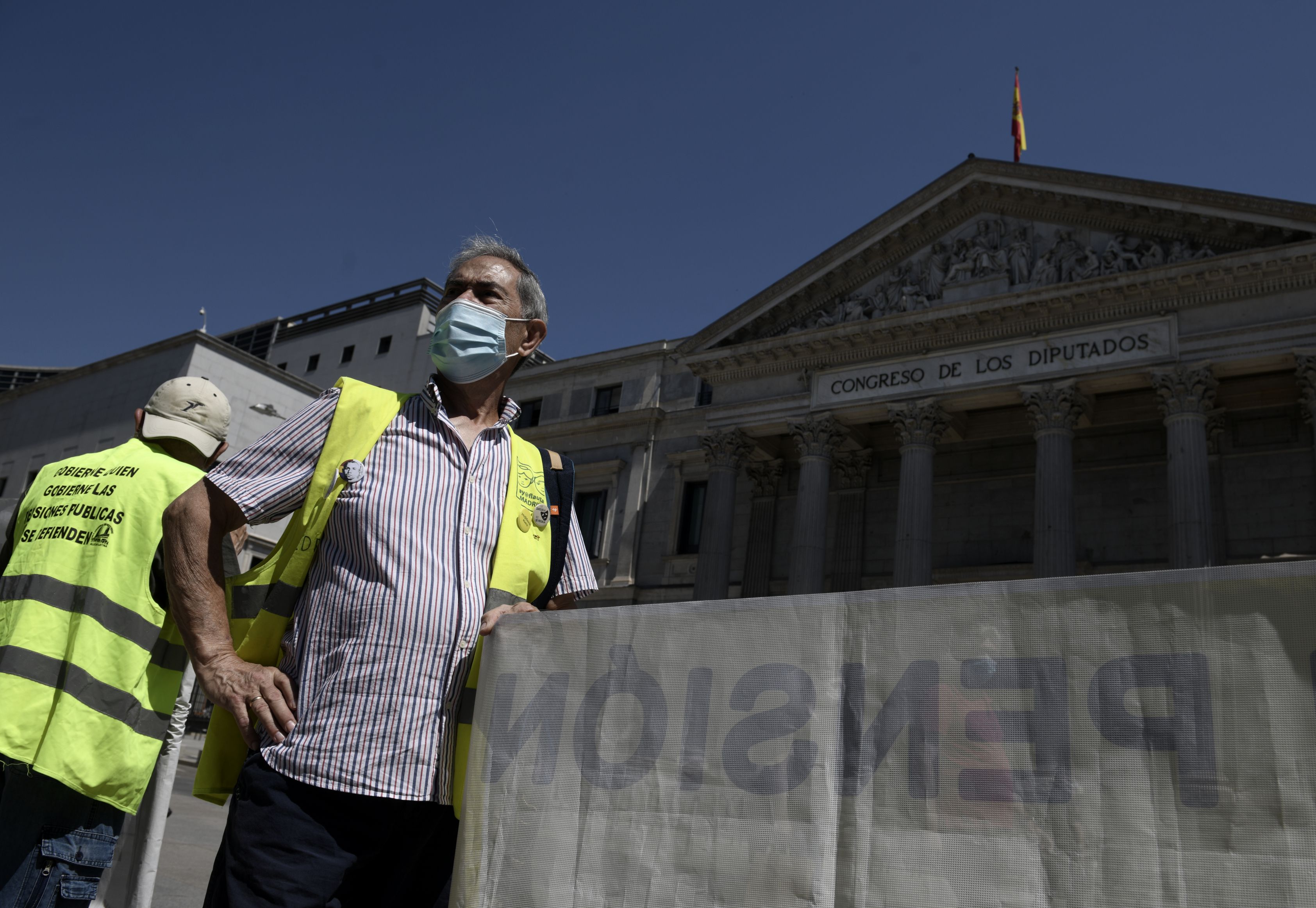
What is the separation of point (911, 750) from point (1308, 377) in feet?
71.3

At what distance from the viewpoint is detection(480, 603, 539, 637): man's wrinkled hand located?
274 centimetres

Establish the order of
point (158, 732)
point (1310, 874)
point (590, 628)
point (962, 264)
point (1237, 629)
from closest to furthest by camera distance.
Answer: point (1310, 874)
point (1237, 629)
point (590, 628)
point (158, 732)
point (962, 264)

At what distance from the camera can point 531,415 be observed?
3528 cm

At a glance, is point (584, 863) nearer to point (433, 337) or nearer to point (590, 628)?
point (590, 628)

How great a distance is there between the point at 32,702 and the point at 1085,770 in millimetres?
3102

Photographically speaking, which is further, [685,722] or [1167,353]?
[1167,353]

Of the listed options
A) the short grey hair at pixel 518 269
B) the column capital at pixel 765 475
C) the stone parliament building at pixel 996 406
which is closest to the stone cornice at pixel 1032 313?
the stone parliament building at pixel 996 406

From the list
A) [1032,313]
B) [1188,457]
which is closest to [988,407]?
[1032,313]

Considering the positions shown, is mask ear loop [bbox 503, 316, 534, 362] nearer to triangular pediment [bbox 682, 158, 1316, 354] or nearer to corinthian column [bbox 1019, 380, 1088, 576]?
corinthian column [bbox 1019, 380, 1088, 576]

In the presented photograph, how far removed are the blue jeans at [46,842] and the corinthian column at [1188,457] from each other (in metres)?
19.5

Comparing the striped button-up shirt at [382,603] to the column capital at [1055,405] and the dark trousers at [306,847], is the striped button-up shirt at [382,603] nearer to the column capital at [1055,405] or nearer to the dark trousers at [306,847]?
the dark trousers at [306,847]

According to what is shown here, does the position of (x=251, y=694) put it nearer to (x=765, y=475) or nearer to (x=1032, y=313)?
(x=1032, y=313)

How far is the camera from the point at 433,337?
309 cm

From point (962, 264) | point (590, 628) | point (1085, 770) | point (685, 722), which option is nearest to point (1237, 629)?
point (1085, 770)
